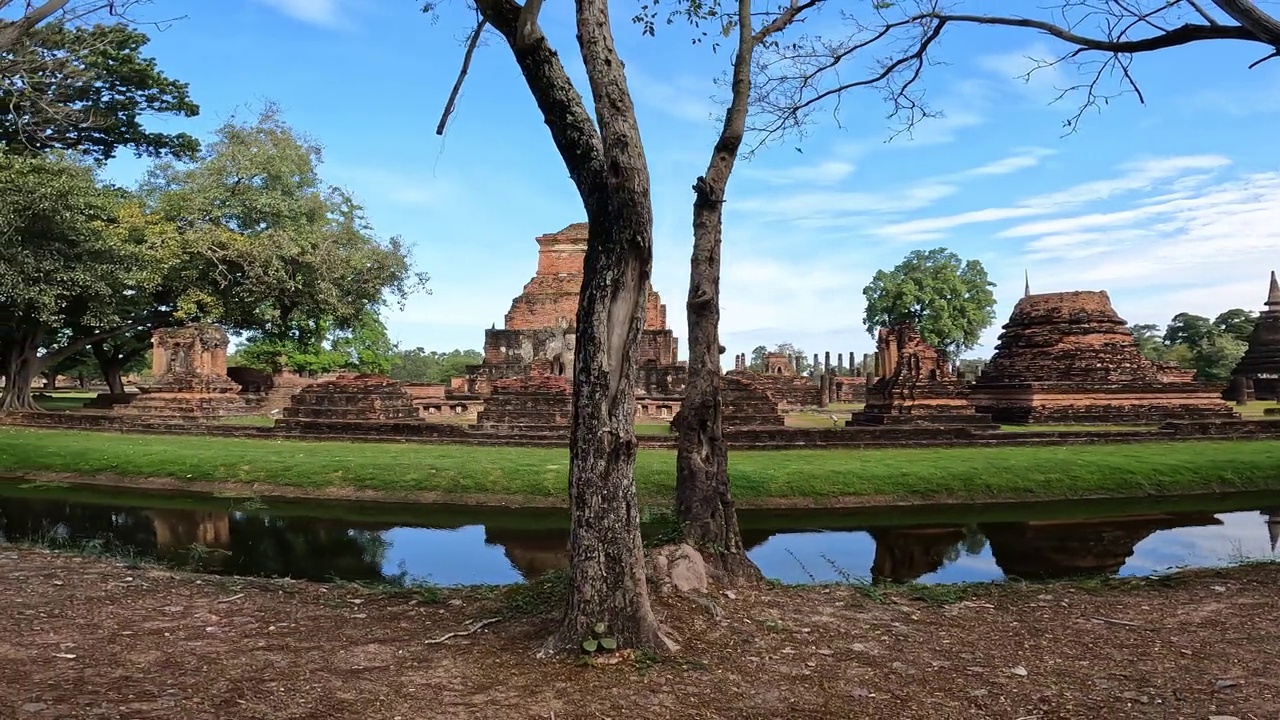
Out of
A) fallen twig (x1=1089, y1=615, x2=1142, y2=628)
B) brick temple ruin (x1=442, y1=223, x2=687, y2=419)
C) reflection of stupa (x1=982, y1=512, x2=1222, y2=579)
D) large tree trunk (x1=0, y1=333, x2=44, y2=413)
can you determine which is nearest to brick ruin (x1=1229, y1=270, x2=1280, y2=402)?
brick temple ruin (x1=442, y1=223, x2=687, y2=419)

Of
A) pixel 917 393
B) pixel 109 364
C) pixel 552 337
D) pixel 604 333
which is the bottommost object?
pixel 917 393

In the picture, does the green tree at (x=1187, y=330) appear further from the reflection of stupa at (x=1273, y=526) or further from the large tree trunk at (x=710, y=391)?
the large tree trunk at (x=710, y=391)

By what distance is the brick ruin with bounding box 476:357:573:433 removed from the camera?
17406 millimetres

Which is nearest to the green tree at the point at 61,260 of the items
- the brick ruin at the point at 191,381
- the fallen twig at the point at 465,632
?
the brick ruin at the point at 191,381

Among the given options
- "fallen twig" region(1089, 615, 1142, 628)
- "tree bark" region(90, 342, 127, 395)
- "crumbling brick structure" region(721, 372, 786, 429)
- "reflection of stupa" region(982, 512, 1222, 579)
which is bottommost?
"reflection of stupa" region(982, 512, 1222, 579)

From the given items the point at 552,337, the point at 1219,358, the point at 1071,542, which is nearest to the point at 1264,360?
the point at 1219,358

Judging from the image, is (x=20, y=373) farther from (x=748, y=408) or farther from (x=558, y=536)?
(x=558, y=536)

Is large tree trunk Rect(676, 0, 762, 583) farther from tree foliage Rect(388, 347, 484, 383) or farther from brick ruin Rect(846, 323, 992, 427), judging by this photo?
tree foliage Rect(388, 347, 484, 383)

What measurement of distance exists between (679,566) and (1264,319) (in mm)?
36644

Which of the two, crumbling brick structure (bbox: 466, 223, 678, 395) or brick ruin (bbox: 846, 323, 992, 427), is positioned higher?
crumbling brick structure (bbox: 466, 223, 678, 395)

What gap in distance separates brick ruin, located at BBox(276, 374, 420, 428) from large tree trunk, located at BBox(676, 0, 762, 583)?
15140 mm

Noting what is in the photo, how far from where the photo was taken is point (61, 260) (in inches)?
808

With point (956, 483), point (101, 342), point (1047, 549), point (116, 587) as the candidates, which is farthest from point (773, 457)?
point (101, 342)

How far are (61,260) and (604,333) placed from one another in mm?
22035
